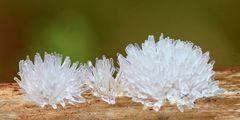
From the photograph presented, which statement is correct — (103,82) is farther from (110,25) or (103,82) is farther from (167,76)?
(110,25)

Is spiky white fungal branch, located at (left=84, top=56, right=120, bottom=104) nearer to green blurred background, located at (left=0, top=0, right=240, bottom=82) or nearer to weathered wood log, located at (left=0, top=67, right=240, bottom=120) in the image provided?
weathered wood log, located at (left=0, top=67, right=240, bottom=120)

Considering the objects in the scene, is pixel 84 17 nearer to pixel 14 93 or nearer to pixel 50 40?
pixel 50 40

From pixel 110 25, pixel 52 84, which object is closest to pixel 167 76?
pixel 52 84

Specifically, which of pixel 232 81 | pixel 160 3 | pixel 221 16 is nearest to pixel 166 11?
pixel 160 3

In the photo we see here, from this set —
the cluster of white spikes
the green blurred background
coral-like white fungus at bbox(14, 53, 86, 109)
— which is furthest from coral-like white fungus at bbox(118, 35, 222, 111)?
the green blurred background

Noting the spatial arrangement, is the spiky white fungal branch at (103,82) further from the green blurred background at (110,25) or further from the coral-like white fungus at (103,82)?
the green blurred background at (110,25)
